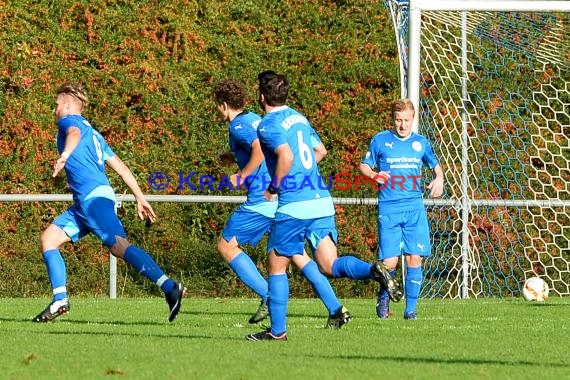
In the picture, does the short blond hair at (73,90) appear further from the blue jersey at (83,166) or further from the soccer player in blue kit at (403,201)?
the soccer player in blue kit at (403,201)

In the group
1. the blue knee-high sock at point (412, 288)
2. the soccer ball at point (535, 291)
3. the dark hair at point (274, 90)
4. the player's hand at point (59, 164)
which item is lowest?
the soccer ball at point (535, 291)

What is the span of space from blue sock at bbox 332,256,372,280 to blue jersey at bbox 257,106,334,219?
2.75ft

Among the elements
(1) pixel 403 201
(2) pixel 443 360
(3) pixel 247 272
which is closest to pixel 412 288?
(1) pixel 403 201

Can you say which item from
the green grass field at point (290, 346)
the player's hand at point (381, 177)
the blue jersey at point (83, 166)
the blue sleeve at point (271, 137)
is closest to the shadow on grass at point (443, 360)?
the green grass field at point (290, 346)

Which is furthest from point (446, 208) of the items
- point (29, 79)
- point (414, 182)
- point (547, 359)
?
point (547, 359)

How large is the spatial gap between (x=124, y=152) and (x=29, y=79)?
1462 mm

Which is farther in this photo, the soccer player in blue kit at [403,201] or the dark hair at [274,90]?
the soccer player in blue kit at [403,201]

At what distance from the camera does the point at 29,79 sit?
51.2ft

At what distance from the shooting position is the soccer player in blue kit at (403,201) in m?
10.8

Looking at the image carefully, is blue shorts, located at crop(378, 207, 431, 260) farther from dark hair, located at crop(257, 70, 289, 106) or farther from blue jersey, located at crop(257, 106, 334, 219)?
dark hair, located at crop(257, 70, 289, 106)

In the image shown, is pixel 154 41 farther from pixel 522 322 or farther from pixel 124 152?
pixel 522 322

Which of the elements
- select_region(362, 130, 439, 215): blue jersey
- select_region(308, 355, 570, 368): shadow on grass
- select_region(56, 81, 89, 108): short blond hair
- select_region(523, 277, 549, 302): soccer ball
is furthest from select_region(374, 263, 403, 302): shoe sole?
select_region(523, 277, 549, 302): soccer ball

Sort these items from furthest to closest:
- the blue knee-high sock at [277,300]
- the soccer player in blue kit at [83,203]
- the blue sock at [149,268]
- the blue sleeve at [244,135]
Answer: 1. the blue sleeve at [244,135]
2. the soccer player in blue kit at [83,203]
3. the blue sock at [149,268]
4. the blue knee-high sock at [277,300]

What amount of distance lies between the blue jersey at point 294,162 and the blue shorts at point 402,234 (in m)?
2.65
